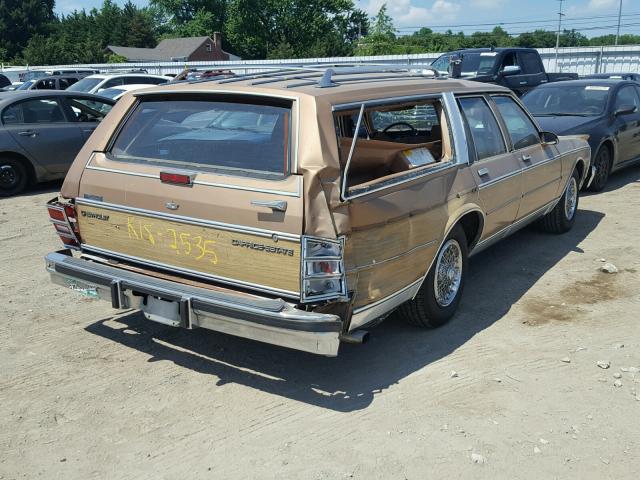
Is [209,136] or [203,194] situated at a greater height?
[209,136]

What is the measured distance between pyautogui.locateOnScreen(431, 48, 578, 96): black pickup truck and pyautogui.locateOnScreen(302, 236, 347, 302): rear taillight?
40.9 ft

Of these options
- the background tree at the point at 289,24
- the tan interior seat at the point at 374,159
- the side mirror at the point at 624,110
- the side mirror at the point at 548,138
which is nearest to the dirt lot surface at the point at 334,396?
the tan interior seat at the point at 374,159

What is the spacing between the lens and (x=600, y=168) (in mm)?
9578

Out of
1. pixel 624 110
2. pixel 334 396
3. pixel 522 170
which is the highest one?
pixel 624 110

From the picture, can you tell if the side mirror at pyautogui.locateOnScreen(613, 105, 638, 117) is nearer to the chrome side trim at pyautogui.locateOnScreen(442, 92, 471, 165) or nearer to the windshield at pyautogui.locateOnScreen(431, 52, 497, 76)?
the windshield at pyautogui.locateOnScreen(431, 52, 497, 76)

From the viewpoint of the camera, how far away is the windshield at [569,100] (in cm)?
980

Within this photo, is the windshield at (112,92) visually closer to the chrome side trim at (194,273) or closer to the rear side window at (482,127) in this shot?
the rear side window at (482,127)

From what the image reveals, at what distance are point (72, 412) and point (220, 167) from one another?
1.65 meters

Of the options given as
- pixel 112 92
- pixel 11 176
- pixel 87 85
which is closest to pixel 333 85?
pixel 11 176

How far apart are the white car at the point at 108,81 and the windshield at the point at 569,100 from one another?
1064 centimetres

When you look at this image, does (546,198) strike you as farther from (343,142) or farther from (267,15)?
(267,15)

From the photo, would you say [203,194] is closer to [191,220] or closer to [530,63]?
[191,220]

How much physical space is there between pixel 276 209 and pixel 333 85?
1.04 m

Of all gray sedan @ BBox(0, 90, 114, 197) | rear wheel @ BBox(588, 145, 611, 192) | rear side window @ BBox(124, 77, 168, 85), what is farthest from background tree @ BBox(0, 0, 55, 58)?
rear wheel @ BBox(588, 145, 611, 192)
